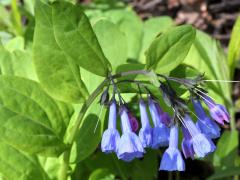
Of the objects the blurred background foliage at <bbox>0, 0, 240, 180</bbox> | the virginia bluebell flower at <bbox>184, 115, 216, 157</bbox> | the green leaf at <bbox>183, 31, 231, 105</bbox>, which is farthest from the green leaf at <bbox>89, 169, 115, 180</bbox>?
the green leaf at <bbox>183, 31, 231, 105</bbox>

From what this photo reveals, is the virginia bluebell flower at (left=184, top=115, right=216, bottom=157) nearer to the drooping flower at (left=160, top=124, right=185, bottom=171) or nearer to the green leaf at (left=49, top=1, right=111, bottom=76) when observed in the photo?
the drooping flower at (left=160, top=124, right=185, bottom=171)

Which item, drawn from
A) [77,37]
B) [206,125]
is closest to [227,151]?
[206,125]

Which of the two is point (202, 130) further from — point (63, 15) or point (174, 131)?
point (63, 15)

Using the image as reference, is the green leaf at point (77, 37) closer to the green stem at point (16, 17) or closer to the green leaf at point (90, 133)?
the green leaf at point (90, 133)

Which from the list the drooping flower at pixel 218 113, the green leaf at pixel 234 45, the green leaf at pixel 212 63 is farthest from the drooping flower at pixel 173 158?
the green leaf at pixel 212 63

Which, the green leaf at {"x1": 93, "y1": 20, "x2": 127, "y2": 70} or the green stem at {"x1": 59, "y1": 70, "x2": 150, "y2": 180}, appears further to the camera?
the green leaf at {"x1": 93, "y1": 20, "x2": 127, "y2": 70}

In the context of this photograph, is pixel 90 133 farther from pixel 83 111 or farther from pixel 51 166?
pixel 51 166

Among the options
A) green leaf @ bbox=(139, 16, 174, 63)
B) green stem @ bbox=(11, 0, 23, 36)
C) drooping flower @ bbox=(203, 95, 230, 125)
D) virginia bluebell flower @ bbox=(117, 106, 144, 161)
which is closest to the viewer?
virginia bluebell flower @ bbox=(117, 106, 144, 161)
